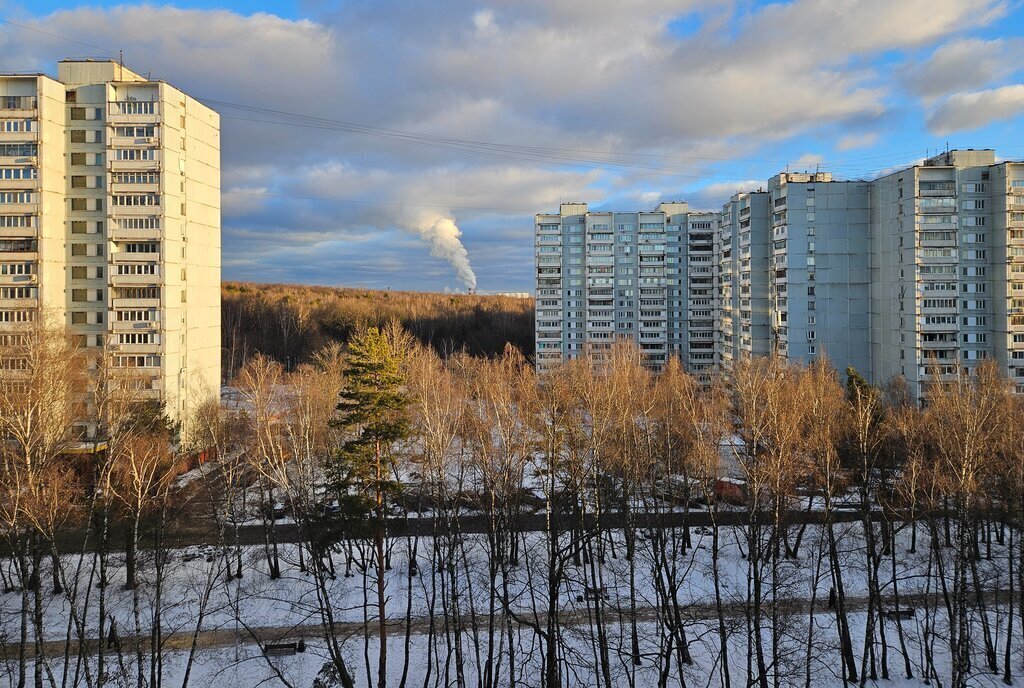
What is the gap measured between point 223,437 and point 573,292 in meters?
38.1

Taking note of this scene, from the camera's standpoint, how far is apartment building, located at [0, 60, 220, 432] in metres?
31.0

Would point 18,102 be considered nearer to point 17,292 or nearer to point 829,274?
point 17,292

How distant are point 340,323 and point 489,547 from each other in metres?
70.0

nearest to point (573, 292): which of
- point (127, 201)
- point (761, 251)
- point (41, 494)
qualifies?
point (761, 251)

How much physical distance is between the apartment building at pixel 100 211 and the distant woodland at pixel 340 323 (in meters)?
36.1

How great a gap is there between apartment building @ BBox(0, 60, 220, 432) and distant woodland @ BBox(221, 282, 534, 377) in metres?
36.1

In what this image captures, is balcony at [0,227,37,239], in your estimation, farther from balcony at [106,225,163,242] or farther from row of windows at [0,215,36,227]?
balcony at [106,225,163,242]

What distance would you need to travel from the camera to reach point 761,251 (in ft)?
159

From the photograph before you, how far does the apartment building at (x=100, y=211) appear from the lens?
3103 cm

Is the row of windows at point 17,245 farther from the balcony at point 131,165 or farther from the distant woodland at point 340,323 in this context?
the distant woodland at point 340,323

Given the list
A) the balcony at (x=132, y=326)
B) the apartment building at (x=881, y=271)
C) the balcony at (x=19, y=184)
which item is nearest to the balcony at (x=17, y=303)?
the balcony at (x=132, y=326)

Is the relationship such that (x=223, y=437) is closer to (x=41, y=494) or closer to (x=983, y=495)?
(x=41, y=494)

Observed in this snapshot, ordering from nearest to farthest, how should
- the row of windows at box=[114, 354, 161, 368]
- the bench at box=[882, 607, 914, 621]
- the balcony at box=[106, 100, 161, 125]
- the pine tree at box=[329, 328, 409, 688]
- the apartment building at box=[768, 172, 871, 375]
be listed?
the pine tree at box=[329, 328, 409, 688] → the bench at box=[882, 607, 914, 621] → the row of windows at box=[114, 354, 161, 368] → the balcony at box=[106, 100, 161, 125] → the apartment building at box=[768, 172, 871, 375]

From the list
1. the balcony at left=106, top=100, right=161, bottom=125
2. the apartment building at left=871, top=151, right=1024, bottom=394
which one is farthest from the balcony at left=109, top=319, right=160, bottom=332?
the apartment building at left=871, top=151, right=1024, bottom=394
